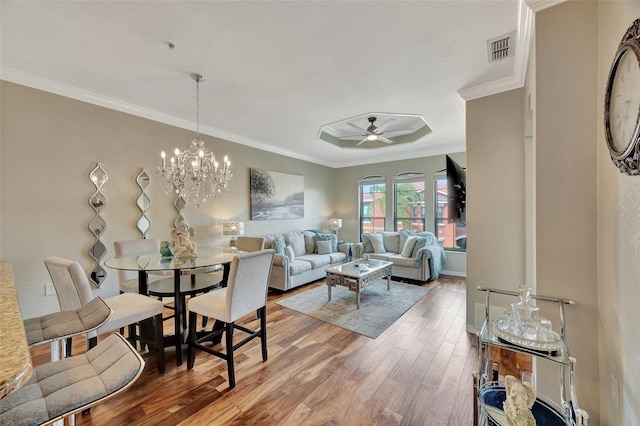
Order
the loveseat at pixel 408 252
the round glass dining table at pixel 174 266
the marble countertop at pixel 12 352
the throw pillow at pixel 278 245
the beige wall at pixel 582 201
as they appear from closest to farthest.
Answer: the marble countertop at pixel 12 352 → the beige wall at pixel 582 201 → the round glass dining table at pixel 174 266 → the throw pillow at pixel 278 245 → the loveseat at pixel 408 252

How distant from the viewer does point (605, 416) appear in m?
1.36

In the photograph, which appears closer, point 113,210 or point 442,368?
point 442,368

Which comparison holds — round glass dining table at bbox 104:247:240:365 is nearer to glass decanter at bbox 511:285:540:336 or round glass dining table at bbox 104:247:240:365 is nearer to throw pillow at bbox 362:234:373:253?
glass decanter at bbox 511:285:540:336

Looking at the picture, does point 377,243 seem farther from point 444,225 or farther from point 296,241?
point 296,241

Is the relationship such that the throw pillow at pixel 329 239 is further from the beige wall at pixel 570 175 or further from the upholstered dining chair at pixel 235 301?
the beige wall at pixel 570 175

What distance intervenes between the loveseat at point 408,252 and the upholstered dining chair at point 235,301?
8.70 feet

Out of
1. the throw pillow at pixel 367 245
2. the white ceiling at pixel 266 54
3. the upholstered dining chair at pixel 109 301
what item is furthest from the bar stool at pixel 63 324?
the throw pillow at pixel 367 245

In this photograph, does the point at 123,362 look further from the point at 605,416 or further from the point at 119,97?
the point at 119,97

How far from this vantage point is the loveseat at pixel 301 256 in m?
4.25

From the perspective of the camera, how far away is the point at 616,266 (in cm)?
123

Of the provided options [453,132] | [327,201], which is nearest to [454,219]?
[453,132]

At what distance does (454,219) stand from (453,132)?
6.74 ft

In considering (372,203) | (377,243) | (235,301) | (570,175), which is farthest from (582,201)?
(372,203)

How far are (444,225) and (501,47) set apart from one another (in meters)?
4.09
